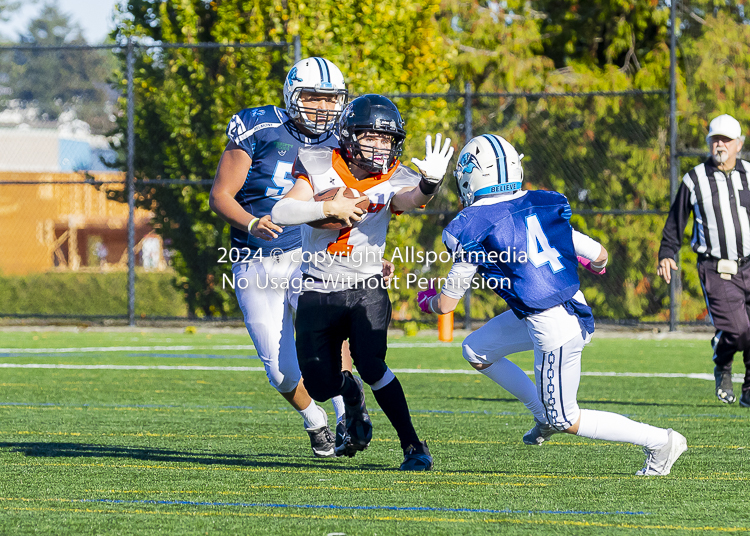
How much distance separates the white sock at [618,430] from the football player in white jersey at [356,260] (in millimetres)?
736

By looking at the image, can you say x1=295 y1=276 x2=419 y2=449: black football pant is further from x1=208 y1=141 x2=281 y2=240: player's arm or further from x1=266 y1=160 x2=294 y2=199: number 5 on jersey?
x1=266 y1=160 x2=294 y2=199: number 5 on jersey

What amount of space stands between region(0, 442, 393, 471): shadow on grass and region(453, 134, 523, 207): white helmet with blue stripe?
1344 mm

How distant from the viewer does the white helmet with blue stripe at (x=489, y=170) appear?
4449 mm

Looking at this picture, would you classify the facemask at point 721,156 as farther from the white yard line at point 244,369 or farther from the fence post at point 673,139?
the fence post at point 673,139

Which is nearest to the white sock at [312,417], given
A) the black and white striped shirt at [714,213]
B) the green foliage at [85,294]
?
the black and white striped shirt at [714,213]

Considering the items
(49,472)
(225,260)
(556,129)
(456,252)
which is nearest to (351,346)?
(456,252)

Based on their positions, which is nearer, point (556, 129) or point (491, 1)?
point (556, 129)

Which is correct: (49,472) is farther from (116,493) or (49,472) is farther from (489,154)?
(489,154)

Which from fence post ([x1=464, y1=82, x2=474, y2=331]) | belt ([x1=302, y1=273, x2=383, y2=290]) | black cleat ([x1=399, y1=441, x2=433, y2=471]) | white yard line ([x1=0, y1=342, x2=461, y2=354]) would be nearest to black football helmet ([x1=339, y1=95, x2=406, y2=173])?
belt ([x1=302, y1=273, x2=383, y2=290])

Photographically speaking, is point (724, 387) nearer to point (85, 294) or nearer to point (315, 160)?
point (315, 160)

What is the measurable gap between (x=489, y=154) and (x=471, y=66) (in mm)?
11596

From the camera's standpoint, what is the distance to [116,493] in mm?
4109

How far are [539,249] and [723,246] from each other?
3152mm

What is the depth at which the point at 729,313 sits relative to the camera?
22.9ft
